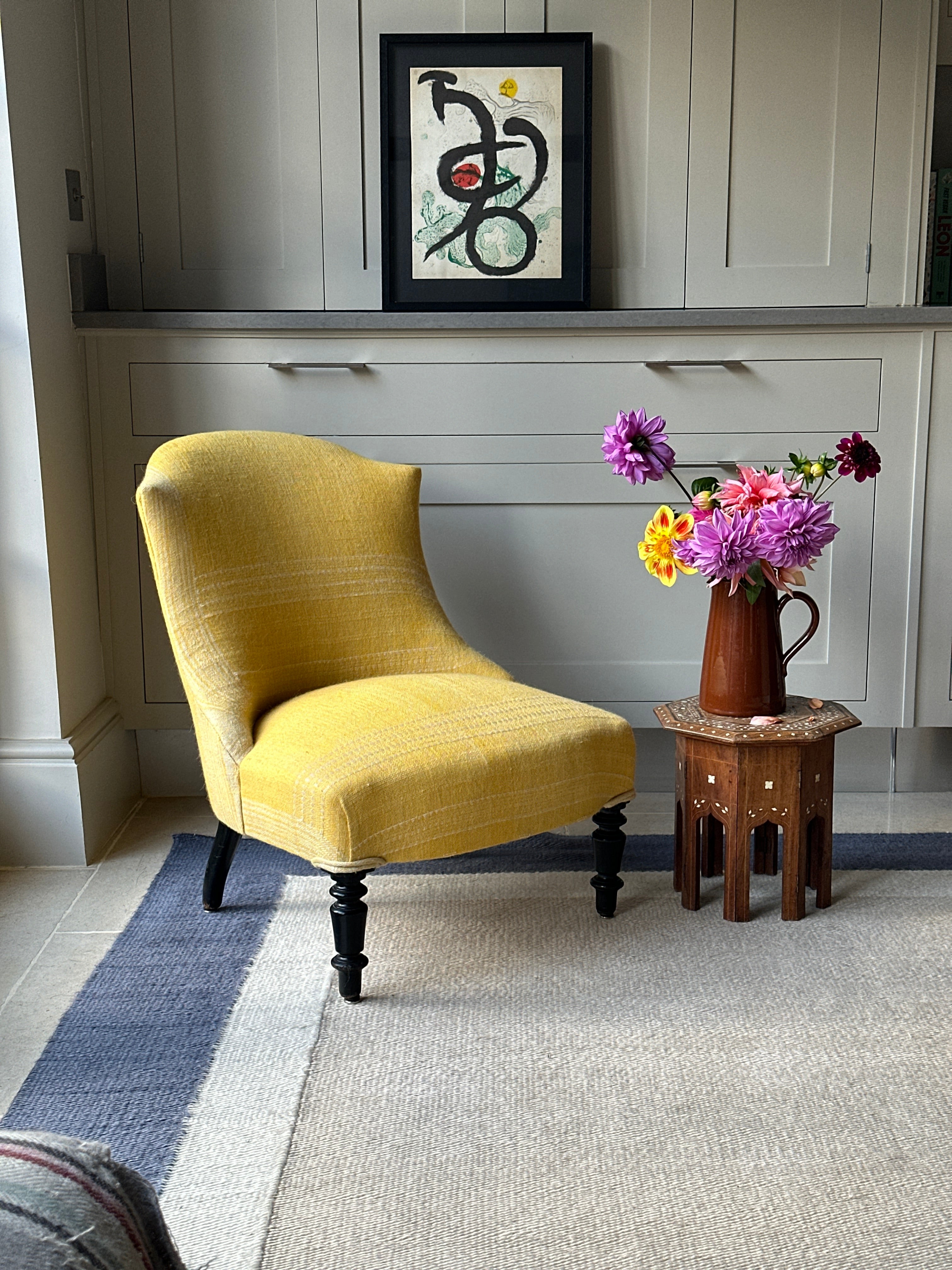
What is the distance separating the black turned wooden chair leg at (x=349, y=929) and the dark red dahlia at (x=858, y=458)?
3.56 feet

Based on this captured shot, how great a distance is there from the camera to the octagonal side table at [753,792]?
80.6 inches

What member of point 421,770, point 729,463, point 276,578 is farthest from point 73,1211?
point 729,463

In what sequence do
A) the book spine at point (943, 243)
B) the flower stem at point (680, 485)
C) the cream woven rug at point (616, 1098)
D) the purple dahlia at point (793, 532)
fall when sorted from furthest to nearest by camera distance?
the book spine at point (943, 243) → the flower stem at point (680, 485) → the purple dahlia at point (793, 532) → the cream woven rug at point (616, 1098)

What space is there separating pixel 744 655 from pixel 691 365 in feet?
2.43

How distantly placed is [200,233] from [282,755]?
1422 millimetres

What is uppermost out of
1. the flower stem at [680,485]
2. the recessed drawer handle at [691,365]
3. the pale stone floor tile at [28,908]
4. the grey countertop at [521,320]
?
the grey countertop at [521,320]

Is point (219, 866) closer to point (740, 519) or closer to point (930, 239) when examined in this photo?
point (740, 519)

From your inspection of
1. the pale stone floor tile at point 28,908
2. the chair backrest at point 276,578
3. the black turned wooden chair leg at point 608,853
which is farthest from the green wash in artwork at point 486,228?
the pale stone floor tile at point 28,908

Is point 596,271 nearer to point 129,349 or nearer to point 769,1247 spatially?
point 129,349

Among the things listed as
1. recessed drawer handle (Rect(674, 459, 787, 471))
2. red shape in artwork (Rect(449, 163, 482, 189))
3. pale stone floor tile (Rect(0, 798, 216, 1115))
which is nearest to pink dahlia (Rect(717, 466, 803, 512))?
recessed drawer handle (Rect(674, 459, 787, 471))

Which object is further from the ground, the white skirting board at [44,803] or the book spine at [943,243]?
the book spine at [943,243]

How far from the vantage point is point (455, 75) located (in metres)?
2.61

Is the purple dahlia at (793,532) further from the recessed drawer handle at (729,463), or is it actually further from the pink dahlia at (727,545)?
the recessed drawer handle at (729,463)

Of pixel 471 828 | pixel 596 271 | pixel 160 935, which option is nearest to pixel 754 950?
pixel 471 828
